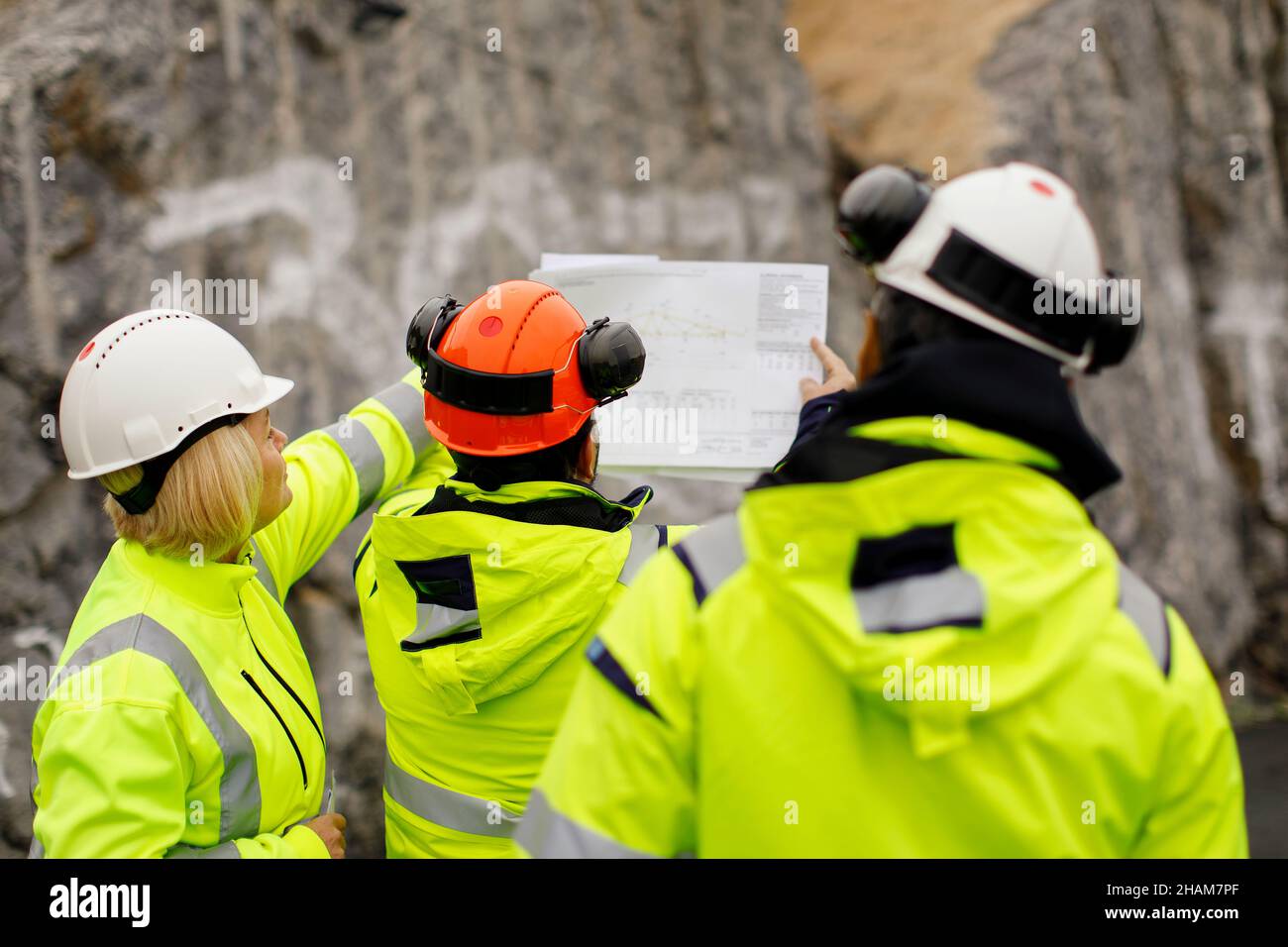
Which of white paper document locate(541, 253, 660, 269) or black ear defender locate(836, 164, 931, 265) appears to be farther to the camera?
white paper document locate(541, 253, 660, 269)

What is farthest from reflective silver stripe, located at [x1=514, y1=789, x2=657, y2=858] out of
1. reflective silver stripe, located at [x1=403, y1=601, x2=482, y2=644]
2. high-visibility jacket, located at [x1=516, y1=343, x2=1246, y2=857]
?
reflective silver stripe, located at [x1=403, y1=601, x2=482, y2=644]

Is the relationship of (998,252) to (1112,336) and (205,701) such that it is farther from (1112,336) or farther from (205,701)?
(205,701)

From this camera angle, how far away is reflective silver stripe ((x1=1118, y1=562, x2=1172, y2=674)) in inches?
44.3

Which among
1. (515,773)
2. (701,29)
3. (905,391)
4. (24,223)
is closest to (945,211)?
(905,391)

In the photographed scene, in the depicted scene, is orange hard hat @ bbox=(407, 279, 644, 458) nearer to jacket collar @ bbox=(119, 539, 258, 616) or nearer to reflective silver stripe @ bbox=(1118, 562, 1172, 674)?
jacket collar @ bbox=(119, 539, 258, 616)

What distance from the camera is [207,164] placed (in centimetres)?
351

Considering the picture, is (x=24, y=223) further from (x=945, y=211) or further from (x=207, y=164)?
(x=945, y=211)

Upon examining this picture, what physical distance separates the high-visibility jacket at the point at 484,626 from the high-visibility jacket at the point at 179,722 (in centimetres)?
19

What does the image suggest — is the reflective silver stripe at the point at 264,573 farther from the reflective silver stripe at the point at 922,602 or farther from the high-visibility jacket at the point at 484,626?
the reflective silver stripe at the point at 922,602

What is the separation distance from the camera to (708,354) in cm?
245

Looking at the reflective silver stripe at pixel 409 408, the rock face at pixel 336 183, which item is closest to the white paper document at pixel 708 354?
the reflective silver stripe at pixel 409 408

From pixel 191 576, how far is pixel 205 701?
0.21 m

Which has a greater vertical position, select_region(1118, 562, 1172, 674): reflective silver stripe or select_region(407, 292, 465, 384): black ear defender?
select_region(407, 292, 465, 384): black ear defender

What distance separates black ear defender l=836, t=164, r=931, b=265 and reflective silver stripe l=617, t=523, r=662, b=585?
2.38ft
